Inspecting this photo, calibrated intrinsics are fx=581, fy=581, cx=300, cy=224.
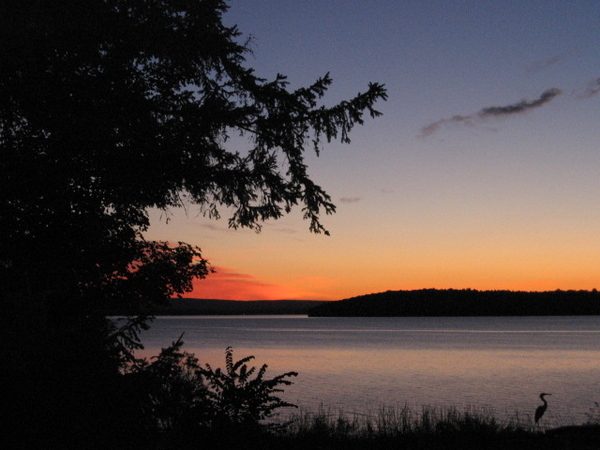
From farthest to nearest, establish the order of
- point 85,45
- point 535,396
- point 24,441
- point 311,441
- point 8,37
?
point 535,396
point 311,441
point 85,45
point 8,37
point 24,441

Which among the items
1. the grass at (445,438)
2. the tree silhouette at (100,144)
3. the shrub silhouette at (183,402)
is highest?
the tree silhouette at (100,144)

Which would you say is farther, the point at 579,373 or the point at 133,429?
the point at 579,373

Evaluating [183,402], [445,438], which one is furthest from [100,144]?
[445,438]

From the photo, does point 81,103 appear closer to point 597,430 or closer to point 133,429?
point 133,429

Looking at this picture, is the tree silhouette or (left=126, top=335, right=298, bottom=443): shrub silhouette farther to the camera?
the tree silhouette

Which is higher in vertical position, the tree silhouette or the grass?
the tree silhouette

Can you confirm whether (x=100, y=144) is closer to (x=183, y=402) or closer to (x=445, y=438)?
(x=183, y=402)

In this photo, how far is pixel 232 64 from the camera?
559 inches

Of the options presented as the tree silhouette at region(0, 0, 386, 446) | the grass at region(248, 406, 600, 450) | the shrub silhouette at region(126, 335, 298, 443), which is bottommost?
the grass at region(248, 406, 600, 450)

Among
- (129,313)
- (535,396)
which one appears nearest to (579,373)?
(535,396)

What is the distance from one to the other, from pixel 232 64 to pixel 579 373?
42278mm

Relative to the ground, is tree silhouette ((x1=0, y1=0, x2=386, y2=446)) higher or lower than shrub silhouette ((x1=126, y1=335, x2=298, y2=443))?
higher

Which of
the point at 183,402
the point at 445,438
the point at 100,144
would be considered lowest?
the point at 445,438

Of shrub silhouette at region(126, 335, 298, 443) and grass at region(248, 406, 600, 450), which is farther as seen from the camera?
grass at region(248, 406, 600, 450)
